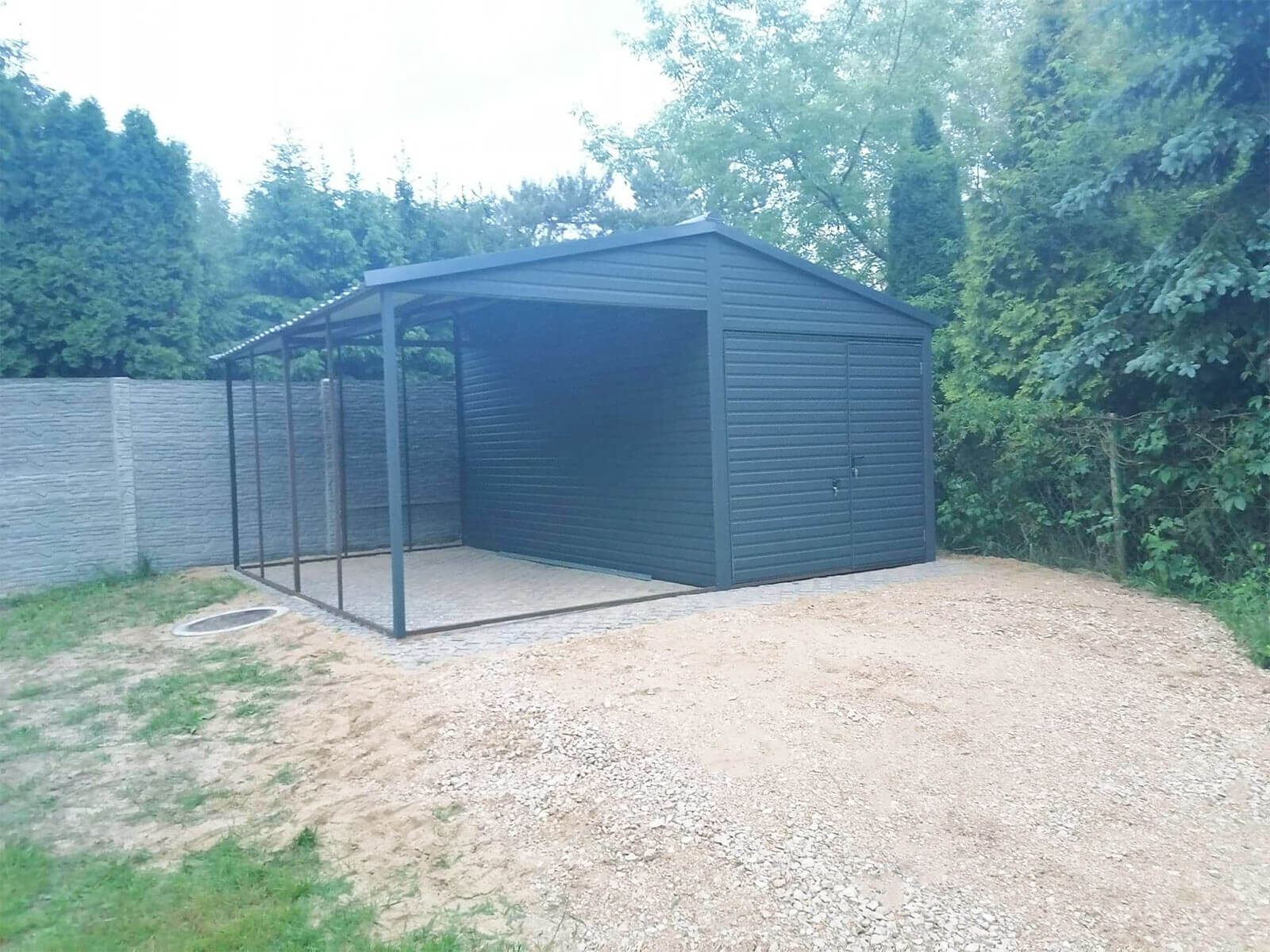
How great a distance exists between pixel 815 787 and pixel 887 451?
5.74m

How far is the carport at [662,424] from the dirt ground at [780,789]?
2.00m

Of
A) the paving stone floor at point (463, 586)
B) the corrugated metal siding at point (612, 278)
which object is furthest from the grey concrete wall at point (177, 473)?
the corrugated metal siding at point (612, 278)

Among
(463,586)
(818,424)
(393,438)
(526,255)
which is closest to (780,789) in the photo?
(393,438)

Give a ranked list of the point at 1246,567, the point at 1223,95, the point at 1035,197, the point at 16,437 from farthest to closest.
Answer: the point at 1035,197 → the point at 16,437 → the point at 1223,95 → the point at 1246,567

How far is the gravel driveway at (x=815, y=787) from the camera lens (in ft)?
10.4

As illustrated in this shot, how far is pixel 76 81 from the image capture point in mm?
12062

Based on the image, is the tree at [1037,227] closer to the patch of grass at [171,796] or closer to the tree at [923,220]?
the tree at [923,220]

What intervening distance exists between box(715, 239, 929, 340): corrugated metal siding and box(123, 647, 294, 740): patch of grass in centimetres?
451

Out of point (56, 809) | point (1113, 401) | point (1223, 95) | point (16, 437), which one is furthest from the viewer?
point (16, 437)

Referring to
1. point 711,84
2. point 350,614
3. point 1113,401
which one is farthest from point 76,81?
point 1113,401

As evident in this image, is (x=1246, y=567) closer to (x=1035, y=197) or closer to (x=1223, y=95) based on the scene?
(x=1223, y=95)

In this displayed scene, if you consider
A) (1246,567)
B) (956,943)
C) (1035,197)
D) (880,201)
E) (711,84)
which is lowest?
(956,943)

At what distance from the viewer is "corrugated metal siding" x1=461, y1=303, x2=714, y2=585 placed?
27.6ft

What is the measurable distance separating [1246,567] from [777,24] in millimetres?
13580
